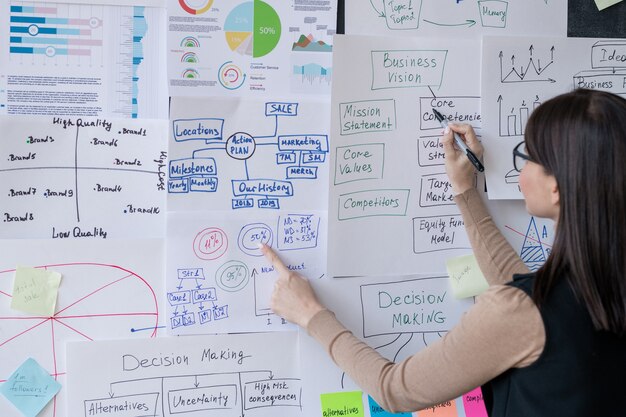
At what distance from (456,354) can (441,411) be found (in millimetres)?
525

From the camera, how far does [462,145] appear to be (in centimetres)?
147

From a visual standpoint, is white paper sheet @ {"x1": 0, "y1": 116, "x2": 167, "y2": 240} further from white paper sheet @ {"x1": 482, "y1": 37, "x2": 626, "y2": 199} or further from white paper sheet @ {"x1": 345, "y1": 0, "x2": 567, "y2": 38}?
white paper sheet @ {"x1": 482, "y1": 37, "x2": 626, "y2": 199}

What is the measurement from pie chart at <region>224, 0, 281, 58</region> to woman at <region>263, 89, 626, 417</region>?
2.02ft

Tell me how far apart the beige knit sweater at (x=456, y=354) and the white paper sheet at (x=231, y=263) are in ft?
0.62

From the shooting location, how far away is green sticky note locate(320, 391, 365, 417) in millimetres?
1467

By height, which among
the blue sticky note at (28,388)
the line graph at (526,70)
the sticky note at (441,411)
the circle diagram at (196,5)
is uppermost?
the circle diagram at (196,5)

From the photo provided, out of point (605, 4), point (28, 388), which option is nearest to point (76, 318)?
point (28, 388)

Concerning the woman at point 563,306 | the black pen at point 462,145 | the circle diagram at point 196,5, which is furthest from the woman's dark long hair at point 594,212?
the circle diagram at point 196,5

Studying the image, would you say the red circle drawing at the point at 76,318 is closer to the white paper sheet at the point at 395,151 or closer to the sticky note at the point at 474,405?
the white paper sheet at the point at 395,151

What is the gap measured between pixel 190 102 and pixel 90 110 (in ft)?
0.70

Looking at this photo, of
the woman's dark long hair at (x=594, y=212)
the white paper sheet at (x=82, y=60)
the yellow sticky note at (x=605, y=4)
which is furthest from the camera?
the yellow sticky note at (x=605, y=4)

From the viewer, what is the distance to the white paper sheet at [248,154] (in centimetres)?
139

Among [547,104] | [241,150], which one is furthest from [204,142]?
[547,104]

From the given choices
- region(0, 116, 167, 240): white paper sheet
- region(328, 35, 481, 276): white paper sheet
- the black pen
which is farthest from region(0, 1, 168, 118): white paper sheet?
the black pen
